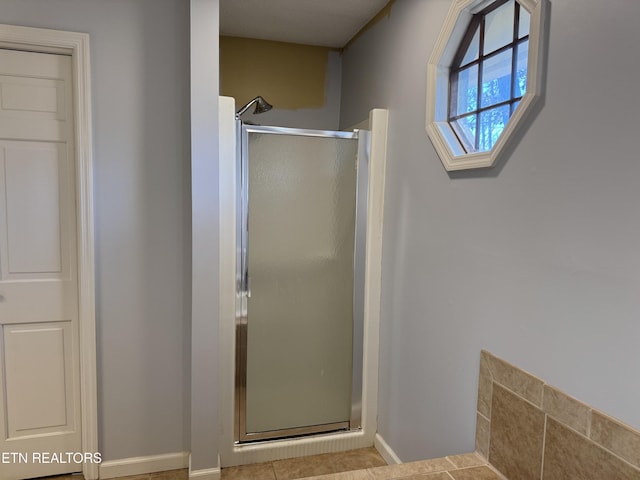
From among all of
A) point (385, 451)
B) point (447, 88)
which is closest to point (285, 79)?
point (447, 88)

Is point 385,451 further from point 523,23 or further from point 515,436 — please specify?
point 523,23

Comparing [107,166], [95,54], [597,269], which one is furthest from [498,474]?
[95,54]

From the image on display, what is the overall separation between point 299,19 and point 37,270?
193cm

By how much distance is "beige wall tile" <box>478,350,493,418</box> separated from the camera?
1.54 m

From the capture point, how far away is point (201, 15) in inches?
76.9

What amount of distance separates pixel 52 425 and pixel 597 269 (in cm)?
246

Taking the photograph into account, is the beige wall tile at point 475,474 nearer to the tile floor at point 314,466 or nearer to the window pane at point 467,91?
the tile floor at point 314,466

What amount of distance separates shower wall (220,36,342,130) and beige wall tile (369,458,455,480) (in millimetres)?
2212

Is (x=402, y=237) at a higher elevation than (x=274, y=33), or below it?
below

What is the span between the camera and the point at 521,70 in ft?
4.87

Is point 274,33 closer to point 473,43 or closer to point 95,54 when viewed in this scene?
point 95,54

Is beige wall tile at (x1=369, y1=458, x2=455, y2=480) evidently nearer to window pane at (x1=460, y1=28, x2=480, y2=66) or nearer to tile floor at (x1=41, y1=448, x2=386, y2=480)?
tile floor at (x1=41, y1=448, x2=386, y2=480)

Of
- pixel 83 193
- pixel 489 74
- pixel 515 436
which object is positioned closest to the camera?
pixel 515 436

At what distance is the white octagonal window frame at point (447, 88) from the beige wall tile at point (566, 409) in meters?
0.76
